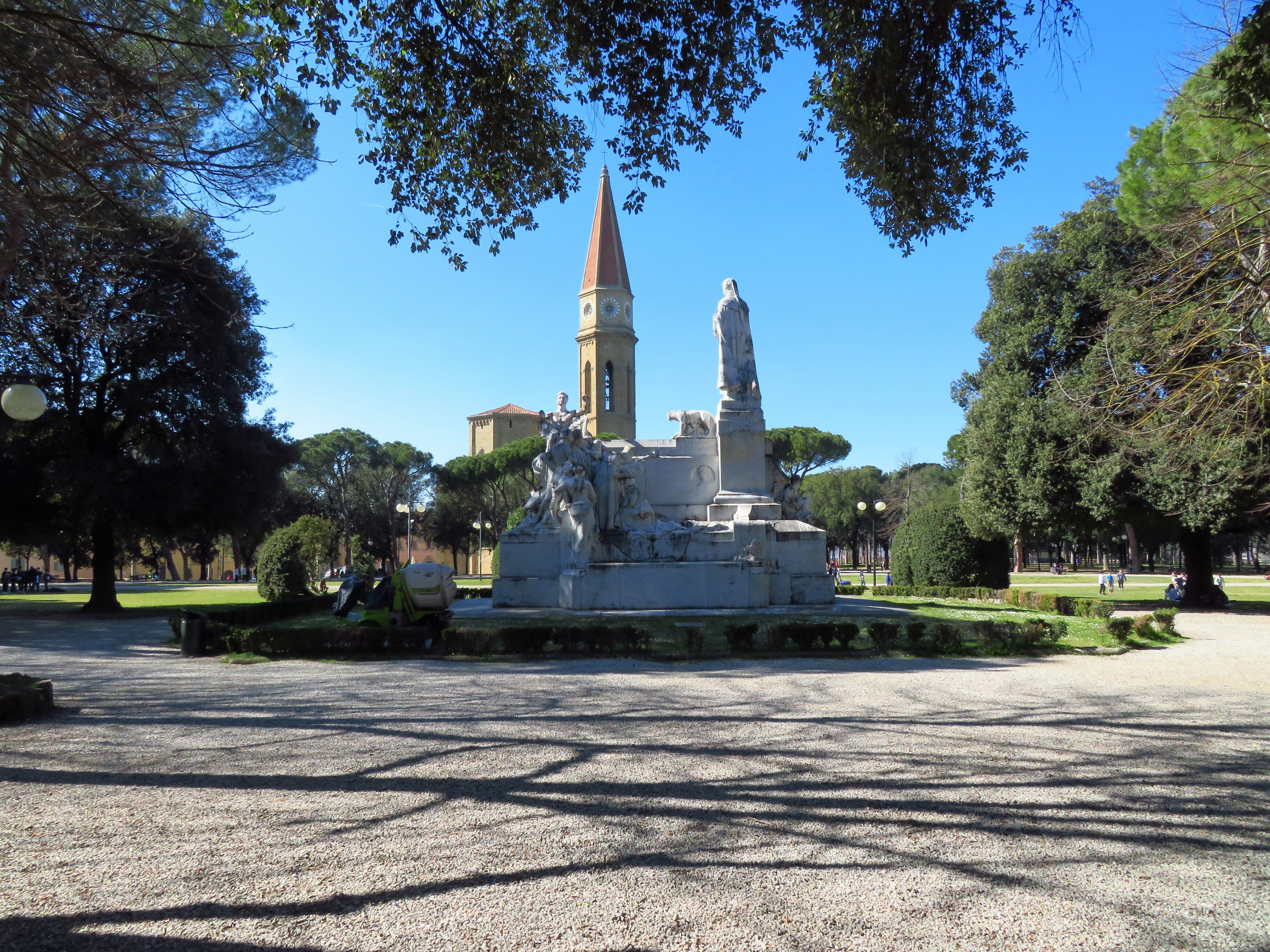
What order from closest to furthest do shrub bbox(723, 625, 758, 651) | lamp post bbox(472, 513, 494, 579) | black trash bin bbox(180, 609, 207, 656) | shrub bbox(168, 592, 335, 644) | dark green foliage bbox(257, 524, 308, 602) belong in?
1. shrub bbox(723, 625, 758, 651)
2. black trash bin bbox(180, 609, 207, 656)
3. shrub bbox(168, 592, 335, 644)
4. dark green foliage bbox(257, 524, 308, 602)
5. lamp post bbox(472, 513, 494, 579)

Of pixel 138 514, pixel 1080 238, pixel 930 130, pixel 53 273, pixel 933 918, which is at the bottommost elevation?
pixel 933 918

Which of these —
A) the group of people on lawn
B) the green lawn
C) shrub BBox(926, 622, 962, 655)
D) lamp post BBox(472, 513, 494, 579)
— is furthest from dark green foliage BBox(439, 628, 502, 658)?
lamp post BBox(472, 513, 494, 579)

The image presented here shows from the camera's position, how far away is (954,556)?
998 inches

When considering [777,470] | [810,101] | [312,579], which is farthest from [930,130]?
[312,579]

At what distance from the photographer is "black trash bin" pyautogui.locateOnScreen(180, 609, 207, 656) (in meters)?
12.2

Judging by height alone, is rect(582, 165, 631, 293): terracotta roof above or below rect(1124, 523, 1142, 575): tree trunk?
above

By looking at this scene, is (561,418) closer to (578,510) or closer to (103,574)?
(578,510)

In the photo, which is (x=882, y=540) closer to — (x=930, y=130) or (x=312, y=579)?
(x=312, y=579)

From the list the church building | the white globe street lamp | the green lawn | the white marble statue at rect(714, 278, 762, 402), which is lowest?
the green lawn

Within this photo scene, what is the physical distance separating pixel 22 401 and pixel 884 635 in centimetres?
1030

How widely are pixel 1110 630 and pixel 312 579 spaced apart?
2295cm

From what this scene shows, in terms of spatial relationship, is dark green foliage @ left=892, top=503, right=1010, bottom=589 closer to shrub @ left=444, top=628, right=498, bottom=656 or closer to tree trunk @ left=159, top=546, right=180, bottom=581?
shrub @ left=444, top=628, right=498, bottom=656

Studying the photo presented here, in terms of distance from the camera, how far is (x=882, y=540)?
68.8 meters

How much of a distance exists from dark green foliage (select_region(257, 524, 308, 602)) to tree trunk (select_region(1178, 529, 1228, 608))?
904 inches
